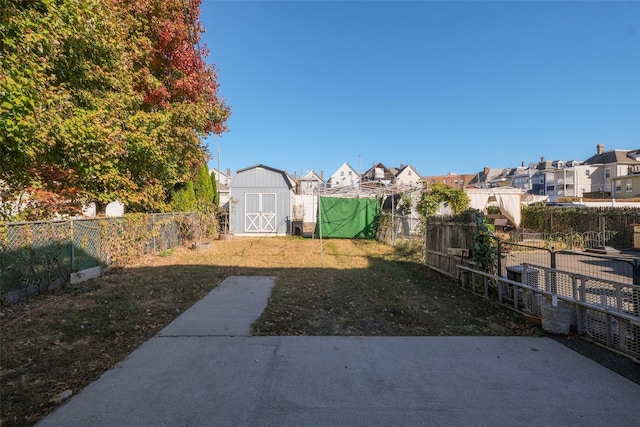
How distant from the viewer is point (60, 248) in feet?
20.4

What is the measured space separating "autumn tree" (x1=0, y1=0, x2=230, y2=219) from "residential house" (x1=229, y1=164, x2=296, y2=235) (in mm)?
6183

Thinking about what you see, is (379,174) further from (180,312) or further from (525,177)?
(180,312)

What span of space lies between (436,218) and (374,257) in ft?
9.61

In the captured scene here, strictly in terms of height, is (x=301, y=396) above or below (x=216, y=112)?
below

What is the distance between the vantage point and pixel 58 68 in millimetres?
6215

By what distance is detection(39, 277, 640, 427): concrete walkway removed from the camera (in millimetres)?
2342

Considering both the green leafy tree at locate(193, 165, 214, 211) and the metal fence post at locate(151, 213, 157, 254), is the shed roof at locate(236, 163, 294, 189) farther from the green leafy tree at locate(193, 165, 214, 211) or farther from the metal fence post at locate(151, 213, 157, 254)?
the metal fence post at locate(151, 213, 157, 254)

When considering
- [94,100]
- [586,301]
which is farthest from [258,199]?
[586,301]

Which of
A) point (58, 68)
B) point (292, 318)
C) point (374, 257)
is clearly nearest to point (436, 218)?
point (374, 257)

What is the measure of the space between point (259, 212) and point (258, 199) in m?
0.76

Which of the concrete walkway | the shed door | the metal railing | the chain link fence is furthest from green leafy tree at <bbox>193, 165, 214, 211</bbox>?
the metal railing

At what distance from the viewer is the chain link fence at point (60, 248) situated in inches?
204

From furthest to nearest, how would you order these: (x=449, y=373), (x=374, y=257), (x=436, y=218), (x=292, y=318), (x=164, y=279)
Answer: (x=374, y=257) < (x=436, y=218) < (x=164, y=279) < (x=292, y=318) < (x=449, y=373)

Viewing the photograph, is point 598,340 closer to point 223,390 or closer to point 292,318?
point 292,318
